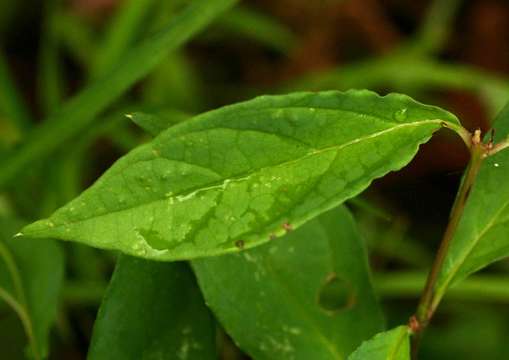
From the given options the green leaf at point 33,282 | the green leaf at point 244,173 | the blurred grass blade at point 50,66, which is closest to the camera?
the green leaf at point 244,173

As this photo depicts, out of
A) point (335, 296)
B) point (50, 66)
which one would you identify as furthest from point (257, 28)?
point (335, 296)

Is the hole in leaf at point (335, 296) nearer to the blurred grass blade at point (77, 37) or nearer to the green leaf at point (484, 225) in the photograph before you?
the green leaf at point (484, 225)

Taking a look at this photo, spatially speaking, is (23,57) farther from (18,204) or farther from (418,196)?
(418,196)

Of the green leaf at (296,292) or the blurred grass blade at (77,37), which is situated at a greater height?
the blurred grass blade at (77,37)

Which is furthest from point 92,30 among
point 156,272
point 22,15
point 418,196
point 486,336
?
point 156,272

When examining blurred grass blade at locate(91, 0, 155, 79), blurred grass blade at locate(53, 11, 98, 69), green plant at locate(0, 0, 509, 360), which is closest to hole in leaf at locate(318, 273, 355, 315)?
green plant at locate(0, 0, 509, 360)

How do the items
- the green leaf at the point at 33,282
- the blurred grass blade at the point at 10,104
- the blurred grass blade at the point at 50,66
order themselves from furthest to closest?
1. the blurred grass blade at the point at 50,66
2. the blurred grass blade at the point at 10,104
3. the green leaf at the point at 33,282

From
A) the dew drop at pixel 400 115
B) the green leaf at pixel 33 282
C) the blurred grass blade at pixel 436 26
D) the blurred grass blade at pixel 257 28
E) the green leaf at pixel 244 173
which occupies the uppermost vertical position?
the blurred grass blade at pixel 436 26

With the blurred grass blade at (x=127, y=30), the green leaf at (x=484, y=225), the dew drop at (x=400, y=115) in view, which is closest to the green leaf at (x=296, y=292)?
the green leaf at (x=484, y=225)
